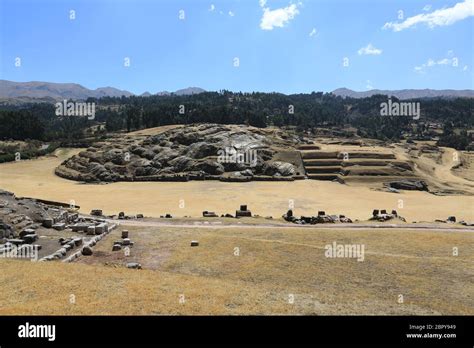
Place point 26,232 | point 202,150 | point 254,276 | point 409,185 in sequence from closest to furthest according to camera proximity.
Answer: point 254,276 → point 26,232 → point 409,185 → point 202,150

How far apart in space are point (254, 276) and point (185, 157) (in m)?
76.3

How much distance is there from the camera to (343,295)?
21344 millimetres

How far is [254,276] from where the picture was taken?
26.2 m

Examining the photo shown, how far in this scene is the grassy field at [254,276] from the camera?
18.2 m

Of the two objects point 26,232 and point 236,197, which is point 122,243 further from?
point 236,197

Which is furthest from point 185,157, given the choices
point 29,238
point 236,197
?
point 29,238

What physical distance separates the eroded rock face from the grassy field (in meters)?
55.9

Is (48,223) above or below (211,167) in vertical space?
below

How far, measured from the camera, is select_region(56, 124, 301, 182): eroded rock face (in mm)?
93875

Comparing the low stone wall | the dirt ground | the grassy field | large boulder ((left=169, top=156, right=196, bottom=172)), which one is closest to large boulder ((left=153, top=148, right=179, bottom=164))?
large boulder ((left=169, top=156, right=196, bottom=172))

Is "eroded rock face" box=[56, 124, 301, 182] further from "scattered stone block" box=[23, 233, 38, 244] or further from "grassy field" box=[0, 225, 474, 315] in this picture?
"scattered stone block" box=[23, 233, 38, 244]

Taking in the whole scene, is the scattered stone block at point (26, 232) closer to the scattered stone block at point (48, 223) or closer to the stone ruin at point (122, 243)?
the scattered stone block at point (48, 223)

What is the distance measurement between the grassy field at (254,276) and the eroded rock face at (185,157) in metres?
55.9
